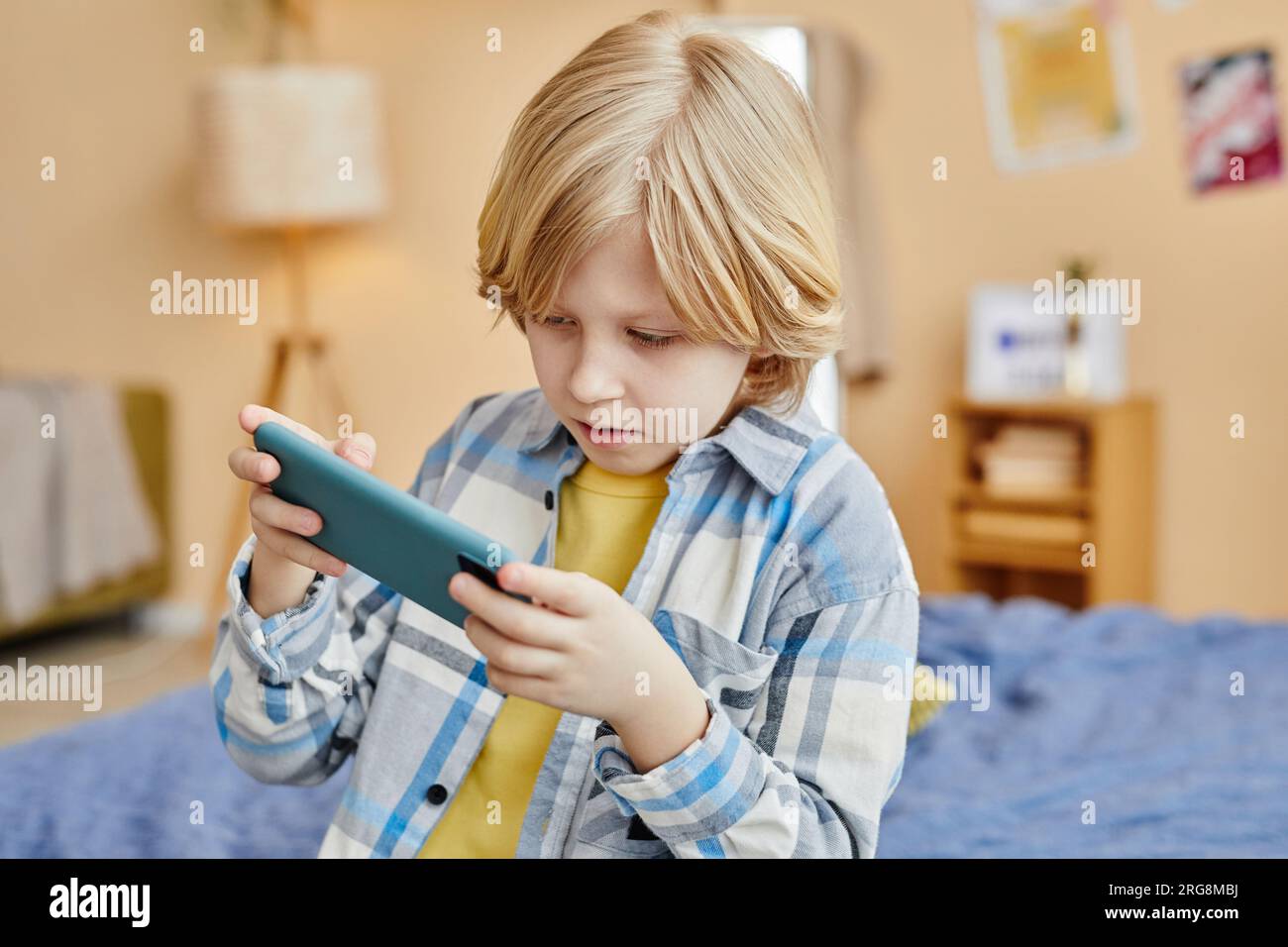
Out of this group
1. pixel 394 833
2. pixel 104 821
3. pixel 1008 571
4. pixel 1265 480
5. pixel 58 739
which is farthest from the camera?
pixel 1008 571

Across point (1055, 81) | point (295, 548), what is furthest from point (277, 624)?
point (1055, 81)

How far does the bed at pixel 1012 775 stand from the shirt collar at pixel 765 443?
454mm

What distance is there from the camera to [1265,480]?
2.71 metres

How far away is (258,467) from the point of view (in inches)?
24.7

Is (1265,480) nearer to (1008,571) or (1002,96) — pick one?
(1008,571)

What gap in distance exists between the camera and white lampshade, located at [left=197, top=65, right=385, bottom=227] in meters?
2.99

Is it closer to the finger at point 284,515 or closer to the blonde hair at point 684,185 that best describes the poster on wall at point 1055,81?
the blonde hair at point 684,185

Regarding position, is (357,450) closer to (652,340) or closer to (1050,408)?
(652,340)

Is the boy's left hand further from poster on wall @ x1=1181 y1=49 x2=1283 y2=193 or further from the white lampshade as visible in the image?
the white lampshade

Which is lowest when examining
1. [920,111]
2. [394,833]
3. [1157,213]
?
[394,833]

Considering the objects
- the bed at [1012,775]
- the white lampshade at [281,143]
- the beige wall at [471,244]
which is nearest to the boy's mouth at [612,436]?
the bed at [1012,775]

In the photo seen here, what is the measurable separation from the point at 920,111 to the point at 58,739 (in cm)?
250

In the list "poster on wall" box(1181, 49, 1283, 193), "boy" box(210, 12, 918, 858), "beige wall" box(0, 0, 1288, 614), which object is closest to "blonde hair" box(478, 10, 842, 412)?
"boy" box(210, 12, 918, 858)

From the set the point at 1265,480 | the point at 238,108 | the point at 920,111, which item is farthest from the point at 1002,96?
the point at 238,108
